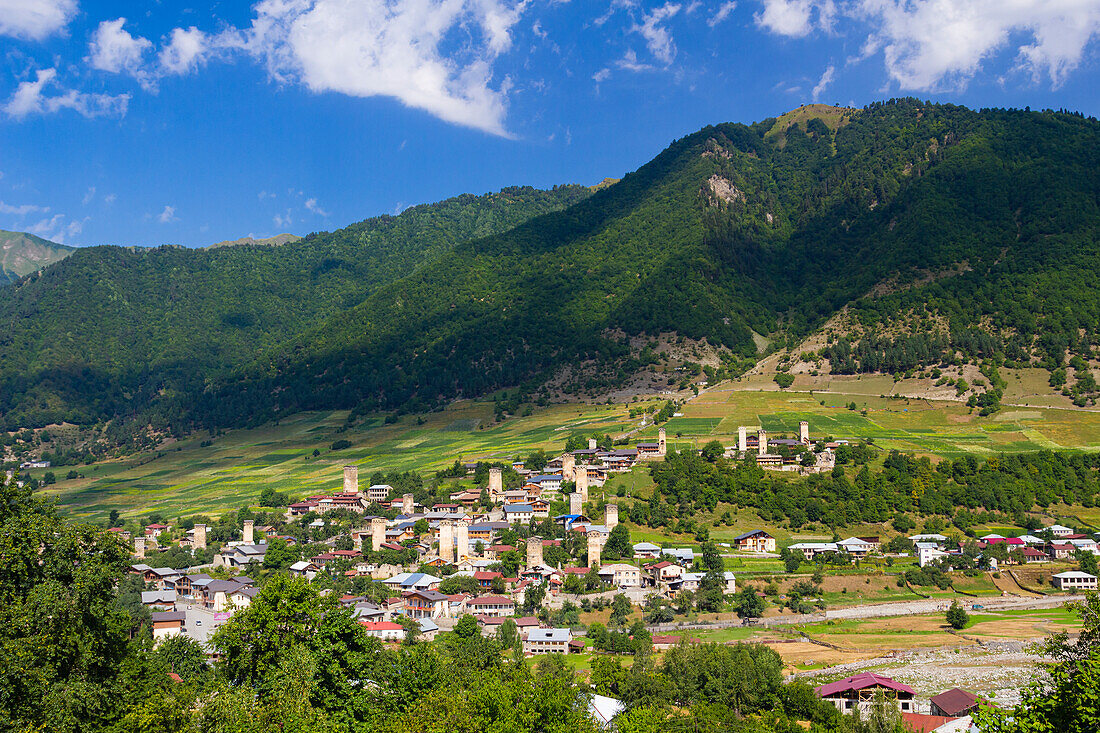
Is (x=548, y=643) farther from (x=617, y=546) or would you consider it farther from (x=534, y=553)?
(x=617, y=546)

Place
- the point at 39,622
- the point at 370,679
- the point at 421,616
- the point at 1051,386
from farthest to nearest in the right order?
the point at 1051,386, the point at 421,616, the point at 370,679, the point at 39,622

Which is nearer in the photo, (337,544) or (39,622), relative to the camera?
(39,622)

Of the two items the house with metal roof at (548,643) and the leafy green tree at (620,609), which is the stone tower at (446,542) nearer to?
the leafy green tree at (620,609)

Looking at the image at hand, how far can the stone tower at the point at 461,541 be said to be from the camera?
8769cm

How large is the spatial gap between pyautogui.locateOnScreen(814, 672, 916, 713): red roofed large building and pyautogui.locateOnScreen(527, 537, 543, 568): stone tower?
35675 mm

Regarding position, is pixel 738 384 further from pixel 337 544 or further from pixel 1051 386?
pixel 337 544

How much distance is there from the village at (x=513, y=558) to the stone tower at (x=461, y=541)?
215 mm

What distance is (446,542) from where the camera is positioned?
88000 mm

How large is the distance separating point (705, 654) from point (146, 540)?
72.1 m

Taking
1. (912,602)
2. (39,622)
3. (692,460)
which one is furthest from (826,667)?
(692,460)

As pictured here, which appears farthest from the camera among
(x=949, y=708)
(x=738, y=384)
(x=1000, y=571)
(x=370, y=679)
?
(x=738, y=384)

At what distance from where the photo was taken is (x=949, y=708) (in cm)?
4738

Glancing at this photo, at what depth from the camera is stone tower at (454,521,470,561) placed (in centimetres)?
8769

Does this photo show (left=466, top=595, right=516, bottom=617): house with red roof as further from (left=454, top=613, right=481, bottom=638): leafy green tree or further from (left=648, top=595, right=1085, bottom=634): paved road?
(left=648, top=595, right=1085, bottom=634): paved road
